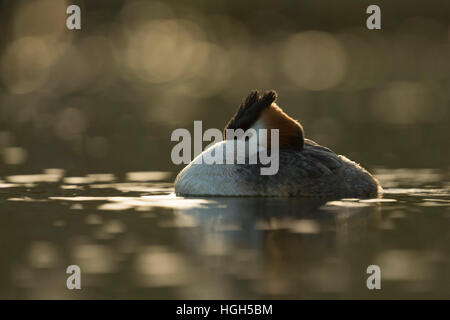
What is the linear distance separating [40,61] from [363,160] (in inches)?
1437

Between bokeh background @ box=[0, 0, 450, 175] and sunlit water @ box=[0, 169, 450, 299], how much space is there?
4.30m

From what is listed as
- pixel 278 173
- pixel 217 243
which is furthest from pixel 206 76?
pixel 217 243

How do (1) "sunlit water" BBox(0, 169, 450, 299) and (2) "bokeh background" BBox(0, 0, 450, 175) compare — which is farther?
(2) "bokeh background" BBox(0, 0, 450, 175)

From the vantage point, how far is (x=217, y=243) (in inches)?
473

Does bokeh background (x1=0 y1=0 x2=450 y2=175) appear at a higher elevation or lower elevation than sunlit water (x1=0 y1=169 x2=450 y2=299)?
higher

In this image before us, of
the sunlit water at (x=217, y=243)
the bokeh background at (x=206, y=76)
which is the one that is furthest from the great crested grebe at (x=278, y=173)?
the bokeh background at (x=206, y=76)

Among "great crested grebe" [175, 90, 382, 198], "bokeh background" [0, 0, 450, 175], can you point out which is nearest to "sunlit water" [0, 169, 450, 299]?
"great crested grebe" [175, 90, 382, 198]

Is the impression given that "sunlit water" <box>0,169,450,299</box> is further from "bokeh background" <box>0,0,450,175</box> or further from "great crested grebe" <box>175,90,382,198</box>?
"bokeh background" <box>0,0,450,175</box>

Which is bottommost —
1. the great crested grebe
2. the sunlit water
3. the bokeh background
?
the sunlit water

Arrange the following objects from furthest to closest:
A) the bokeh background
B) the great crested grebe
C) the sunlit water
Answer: the bokeh background, the great crested grebe, the sunlit water

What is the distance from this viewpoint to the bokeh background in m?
23.6

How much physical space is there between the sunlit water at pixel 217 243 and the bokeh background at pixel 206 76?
4299 mm

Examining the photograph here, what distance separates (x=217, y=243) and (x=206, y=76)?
4906 centimetres

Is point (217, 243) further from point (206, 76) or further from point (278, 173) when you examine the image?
point (206, 76)
